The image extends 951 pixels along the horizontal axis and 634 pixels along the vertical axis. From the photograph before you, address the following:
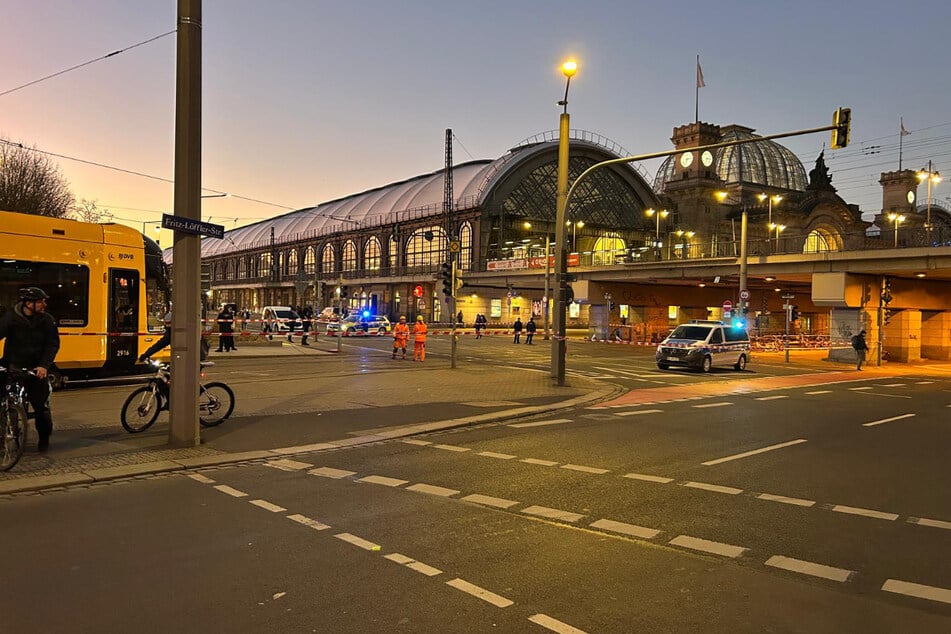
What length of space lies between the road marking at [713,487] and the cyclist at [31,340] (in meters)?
7.69

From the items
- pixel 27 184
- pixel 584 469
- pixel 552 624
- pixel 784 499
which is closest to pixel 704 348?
pixel 584 469

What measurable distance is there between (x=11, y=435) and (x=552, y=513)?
616 centimetres

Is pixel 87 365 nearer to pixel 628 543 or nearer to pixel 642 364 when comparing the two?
pixel 628 543

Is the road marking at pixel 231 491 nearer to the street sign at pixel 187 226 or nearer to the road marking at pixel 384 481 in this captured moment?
the road marking at pixel 384 481

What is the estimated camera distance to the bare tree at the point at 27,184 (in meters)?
34.6

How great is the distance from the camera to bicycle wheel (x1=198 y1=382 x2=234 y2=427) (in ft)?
36.5

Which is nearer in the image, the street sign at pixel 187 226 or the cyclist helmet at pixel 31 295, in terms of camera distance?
the cyclist helmet at pixel 31 295

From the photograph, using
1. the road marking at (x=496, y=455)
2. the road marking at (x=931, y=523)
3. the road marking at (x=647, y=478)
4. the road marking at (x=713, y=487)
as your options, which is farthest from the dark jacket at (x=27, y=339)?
the road marking at (x=931, y=523)

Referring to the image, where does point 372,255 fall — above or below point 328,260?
above

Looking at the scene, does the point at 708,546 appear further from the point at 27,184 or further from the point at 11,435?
the point at 27,184

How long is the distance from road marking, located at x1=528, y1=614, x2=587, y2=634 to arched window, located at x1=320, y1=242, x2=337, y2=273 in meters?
93.9

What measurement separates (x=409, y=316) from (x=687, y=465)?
72.1 m

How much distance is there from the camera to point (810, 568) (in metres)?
5.27

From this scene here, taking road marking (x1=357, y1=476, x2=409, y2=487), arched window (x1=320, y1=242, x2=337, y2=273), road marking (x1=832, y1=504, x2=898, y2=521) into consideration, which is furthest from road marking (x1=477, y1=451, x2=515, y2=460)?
arched window (x1=320, y1=242, x2=337, y2=273)
